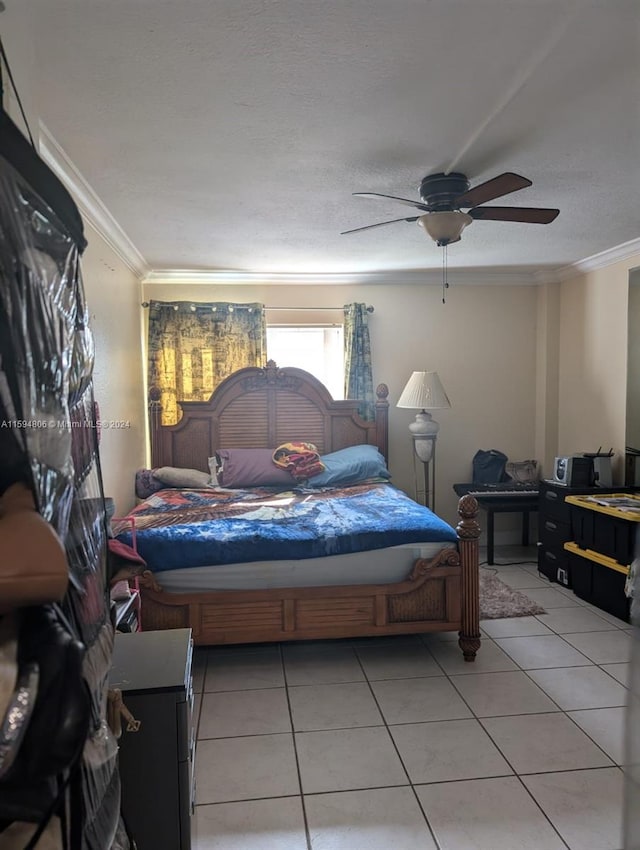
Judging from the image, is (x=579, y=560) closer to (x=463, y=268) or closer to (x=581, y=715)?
(x=581, y=715)

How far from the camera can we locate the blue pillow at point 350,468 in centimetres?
420

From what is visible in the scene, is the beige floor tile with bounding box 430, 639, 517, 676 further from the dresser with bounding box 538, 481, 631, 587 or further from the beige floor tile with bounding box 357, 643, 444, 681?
the dresser with bounding box 538, 481, 631, 587

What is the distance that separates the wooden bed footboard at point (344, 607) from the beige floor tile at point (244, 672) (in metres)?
0.17

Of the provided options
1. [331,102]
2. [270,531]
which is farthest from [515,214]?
[270,531]

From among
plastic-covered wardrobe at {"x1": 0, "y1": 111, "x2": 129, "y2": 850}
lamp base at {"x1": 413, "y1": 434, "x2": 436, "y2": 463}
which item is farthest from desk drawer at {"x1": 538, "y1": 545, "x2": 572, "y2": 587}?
plastic-covered wardrobe at {"x1": 0, "y1": 111, "x2": 129, "y2": 850}

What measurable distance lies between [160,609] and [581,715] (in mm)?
1938

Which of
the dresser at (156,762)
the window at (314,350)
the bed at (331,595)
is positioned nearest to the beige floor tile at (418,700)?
the bed at (331,595)

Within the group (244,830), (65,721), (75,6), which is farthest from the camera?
(244,830)

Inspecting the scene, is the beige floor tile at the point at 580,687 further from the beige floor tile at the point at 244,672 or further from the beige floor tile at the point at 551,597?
the beige floor tile at the point at 244,672

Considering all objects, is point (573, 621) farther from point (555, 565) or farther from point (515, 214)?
point (515, 214)

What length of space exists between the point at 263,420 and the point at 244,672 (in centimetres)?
234

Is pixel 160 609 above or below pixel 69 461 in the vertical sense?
below

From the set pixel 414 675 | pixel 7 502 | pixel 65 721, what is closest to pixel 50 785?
pixel 65 721

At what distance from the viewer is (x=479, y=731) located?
88.1 inches
